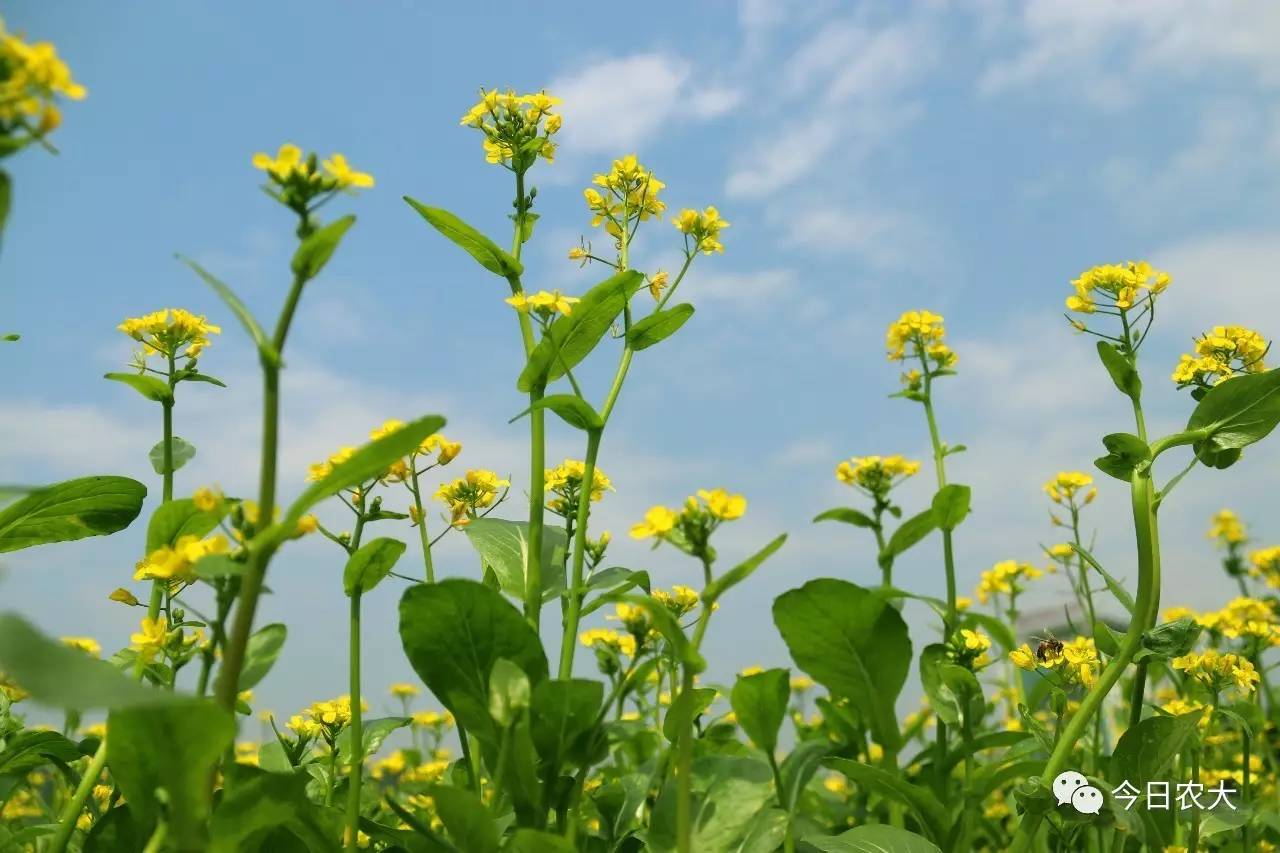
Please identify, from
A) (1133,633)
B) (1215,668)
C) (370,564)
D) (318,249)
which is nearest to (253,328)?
(318,249)

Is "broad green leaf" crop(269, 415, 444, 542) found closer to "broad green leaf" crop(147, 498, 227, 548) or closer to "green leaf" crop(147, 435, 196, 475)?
"broad green leaf" crop(147, 498, 227, 548)

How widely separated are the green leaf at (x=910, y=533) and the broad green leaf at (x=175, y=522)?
6.76 ft

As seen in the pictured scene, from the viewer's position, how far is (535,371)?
99.4 inches

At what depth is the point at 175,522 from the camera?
7.70 feet

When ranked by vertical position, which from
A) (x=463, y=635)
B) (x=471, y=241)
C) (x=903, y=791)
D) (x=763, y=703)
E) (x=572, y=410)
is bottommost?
(x=903, y=791)

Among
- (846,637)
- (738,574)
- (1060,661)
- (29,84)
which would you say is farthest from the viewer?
(1060,661)

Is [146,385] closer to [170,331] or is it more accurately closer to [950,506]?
[170,331]

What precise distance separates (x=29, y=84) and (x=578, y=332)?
4.79 ft

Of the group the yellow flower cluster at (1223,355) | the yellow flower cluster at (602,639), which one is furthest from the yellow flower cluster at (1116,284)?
the yellow flower cluster at (602,639)

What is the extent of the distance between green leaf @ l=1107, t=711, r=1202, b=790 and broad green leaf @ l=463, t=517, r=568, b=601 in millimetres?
1585

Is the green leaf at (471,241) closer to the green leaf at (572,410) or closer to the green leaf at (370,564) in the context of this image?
the green leaf at (572,410)

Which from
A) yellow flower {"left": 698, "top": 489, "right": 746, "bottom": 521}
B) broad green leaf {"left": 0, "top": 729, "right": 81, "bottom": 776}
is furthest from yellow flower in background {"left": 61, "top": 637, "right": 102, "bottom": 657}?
yellow flower {"left": 698, "top": 489, "right": 746, "bottom": 521}

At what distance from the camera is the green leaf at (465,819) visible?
180 cm

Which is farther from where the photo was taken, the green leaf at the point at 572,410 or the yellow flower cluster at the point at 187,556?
the green leaf at the point at 572,410
